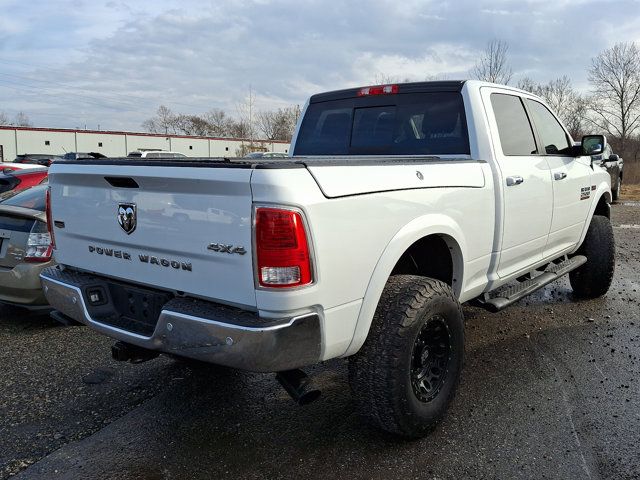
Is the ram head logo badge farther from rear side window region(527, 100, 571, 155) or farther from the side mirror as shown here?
the side mirror

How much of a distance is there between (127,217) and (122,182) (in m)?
0.18

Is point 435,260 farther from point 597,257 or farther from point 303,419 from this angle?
point 597,257

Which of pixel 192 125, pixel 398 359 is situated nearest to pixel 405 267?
pixel 398 359

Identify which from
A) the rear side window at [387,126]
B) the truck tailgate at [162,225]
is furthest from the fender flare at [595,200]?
the truck tailgate at [162,225]

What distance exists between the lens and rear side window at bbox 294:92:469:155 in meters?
3.87

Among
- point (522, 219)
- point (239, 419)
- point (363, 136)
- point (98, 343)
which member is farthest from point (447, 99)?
point (98, 343)

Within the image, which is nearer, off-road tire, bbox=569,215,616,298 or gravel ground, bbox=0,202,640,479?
gravel ground, bbox=0,202,640,479

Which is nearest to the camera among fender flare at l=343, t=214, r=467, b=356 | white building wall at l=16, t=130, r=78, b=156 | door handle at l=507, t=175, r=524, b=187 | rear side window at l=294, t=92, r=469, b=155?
fender flare at l=343, t=214, r=467, b=356

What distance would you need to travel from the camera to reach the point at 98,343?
4586 mm

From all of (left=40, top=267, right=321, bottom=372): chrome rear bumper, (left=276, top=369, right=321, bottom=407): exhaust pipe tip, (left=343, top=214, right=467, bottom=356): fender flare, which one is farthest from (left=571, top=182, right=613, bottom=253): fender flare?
(left=40, top=267, right=321, bottom=372): chrome rear bumper

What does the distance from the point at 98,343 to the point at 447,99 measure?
3539 millimetres

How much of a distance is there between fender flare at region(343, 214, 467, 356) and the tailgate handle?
4.16 feet

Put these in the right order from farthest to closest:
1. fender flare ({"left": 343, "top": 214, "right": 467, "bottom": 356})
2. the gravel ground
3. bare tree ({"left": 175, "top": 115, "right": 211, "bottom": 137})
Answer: bare tree ({"left": 175, "top": 115, "right": 211, "bottom": 137}), the gravel ground, fender flare ({"left": 343, "top": 214, "right": 467, "bottom": 356})

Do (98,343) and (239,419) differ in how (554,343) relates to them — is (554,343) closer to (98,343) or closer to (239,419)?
(239,419)
